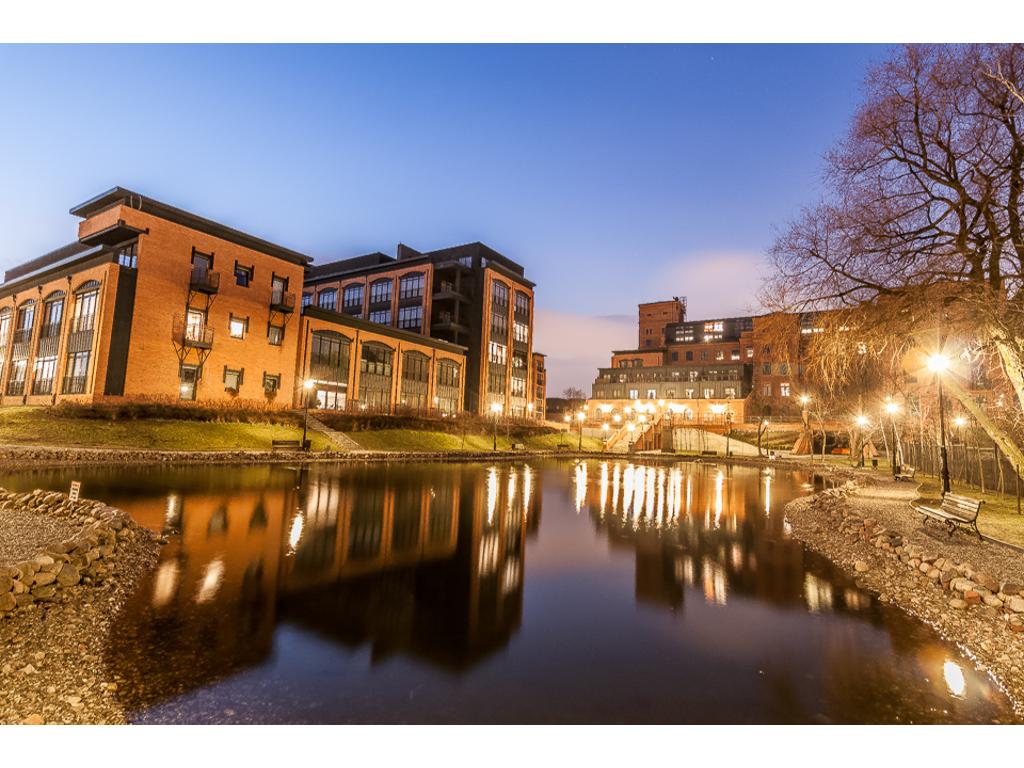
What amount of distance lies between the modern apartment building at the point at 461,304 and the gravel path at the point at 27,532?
51.8m

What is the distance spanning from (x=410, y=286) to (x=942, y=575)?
61727 mm

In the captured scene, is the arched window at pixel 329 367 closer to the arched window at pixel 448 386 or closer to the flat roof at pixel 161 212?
the flat roof at pixel 161 212

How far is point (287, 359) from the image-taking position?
43719 mm

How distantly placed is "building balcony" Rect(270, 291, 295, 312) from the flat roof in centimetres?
381

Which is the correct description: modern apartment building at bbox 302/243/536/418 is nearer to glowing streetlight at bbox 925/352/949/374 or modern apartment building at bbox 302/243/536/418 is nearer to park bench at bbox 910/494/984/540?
glowing streetlight at bbox 925/352/949/374

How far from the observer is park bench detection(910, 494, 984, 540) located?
1120 cm

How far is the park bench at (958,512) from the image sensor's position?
11195 mm

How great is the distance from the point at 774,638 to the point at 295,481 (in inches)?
732

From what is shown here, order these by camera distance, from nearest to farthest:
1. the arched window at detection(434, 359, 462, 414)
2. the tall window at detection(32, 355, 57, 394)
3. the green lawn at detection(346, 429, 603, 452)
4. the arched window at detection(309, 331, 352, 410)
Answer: the tall window at detection(32, 355, 57, 394), the green lawn at detection(346, 429, 603, 452), the arched window at detection(309, 331, 352, 410), the arched window at detection(434, 359, 462, 414)

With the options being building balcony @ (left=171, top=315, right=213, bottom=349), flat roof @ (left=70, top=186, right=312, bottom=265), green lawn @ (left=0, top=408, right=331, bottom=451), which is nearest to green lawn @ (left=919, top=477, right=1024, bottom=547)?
green lawn @ (left=0, top=408, right=331, bottom=451)

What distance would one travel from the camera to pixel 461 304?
65625 mm

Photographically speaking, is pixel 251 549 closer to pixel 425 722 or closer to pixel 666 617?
pixel 425 722

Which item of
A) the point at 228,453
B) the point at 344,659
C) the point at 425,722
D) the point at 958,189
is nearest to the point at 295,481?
the point at 228,453

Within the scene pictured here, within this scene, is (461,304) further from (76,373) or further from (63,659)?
(63,659)
